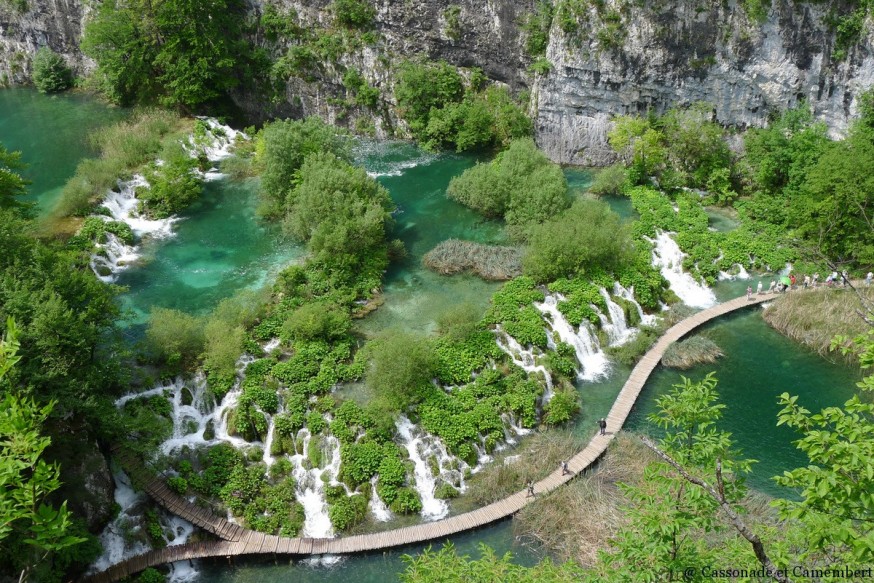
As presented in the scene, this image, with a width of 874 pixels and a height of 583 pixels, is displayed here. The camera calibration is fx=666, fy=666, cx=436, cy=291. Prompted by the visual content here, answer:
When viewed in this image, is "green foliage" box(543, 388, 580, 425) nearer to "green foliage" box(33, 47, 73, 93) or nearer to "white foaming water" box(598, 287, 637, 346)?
"white foaming water" box(598, 287, 637, 346)

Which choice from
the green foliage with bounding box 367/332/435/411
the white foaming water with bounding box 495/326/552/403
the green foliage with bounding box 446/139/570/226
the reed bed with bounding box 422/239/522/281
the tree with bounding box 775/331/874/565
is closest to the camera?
the tree with bounding box 775/331/874/565

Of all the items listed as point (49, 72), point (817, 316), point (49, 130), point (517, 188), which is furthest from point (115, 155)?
point (817, 316)

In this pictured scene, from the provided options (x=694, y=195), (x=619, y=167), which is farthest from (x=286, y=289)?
(x=694, y=195)

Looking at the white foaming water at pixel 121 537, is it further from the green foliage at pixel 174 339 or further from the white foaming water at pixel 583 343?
the white foaming water at pixel 583 343

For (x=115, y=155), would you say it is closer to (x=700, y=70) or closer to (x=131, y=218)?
(x=131, y=218)

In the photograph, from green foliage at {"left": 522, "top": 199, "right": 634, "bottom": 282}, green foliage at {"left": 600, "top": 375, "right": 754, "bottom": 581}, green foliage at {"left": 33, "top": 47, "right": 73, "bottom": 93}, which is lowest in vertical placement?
green foliage at {"left": 522, "top": 199, "right": 634, "bottom": 282}

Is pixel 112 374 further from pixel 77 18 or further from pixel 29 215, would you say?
pixel 77 18

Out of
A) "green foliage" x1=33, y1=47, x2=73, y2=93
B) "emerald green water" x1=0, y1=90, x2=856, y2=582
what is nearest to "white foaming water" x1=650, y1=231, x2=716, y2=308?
"emerald green water" x1=0, y1=90, x2=856, y2=582
